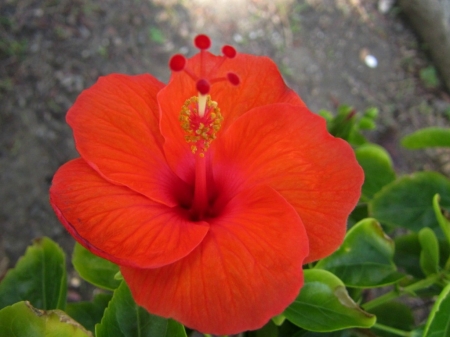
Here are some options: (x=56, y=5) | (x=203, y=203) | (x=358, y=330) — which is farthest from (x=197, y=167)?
(x=56, y=5)

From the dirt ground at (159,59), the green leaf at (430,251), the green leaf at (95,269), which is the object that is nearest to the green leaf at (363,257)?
the green leaf at (430,251)

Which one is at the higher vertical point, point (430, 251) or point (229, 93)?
point (229, 93)

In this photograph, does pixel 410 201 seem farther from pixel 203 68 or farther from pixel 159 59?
pixel 159 59

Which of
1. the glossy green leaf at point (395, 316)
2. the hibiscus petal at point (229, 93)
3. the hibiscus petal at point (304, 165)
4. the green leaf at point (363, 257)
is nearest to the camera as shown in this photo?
the hibiscus petal at point (304, 165)

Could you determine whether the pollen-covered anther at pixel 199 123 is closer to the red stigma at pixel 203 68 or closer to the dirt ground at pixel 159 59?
the red stigma at pixel 203 68

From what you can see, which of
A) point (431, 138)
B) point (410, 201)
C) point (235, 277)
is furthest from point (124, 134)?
point (431, 138)

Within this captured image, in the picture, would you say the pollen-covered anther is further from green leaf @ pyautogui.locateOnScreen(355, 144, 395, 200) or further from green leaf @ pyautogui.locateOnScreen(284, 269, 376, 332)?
green leaf @ pyautogui.locateOnScreen(355, 144, 395, 200)

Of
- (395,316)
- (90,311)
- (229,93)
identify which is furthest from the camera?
(395,316)
